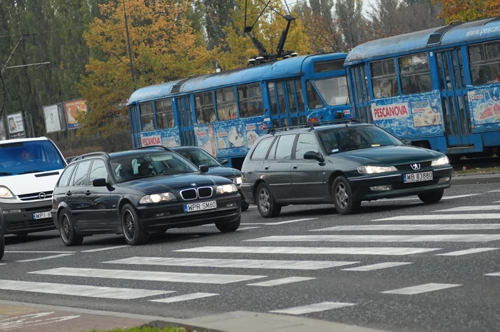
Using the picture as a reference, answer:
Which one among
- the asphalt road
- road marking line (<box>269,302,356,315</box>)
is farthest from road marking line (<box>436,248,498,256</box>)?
road marking line (<box>269,302,356,315</box>)

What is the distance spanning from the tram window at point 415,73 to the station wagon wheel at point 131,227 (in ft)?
39.4

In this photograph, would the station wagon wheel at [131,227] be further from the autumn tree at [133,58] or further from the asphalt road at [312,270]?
the autumn tree at [133,58]

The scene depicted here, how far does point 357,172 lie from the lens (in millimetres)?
19031

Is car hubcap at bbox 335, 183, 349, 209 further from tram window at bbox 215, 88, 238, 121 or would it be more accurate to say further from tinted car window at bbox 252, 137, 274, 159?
tram window at bbox 215, 88, 238, 121

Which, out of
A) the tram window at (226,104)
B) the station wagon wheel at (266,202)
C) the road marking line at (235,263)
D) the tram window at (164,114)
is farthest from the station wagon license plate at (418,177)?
the tram window at (164,114)

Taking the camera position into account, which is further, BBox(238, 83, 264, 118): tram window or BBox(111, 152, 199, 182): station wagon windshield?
BBox(238, 83, 264, 118): tram window

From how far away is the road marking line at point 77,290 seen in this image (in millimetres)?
12047

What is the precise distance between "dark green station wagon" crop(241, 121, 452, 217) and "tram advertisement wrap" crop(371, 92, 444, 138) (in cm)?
725

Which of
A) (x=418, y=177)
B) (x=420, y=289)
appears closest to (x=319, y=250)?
(x=420, y=289)

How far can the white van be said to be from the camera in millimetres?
23422

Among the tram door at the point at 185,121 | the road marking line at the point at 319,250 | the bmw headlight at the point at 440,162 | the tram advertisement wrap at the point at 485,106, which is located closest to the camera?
the road marking line at the point at 319,250

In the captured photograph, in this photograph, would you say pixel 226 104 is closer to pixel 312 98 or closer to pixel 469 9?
pixel 312 98

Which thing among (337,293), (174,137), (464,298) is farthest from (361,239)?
(174,137)

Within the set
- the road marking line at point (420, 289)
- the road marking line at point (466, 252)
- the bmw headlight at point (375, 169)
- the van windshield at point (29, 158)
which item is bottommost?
the road marking line at point (466, 252)
